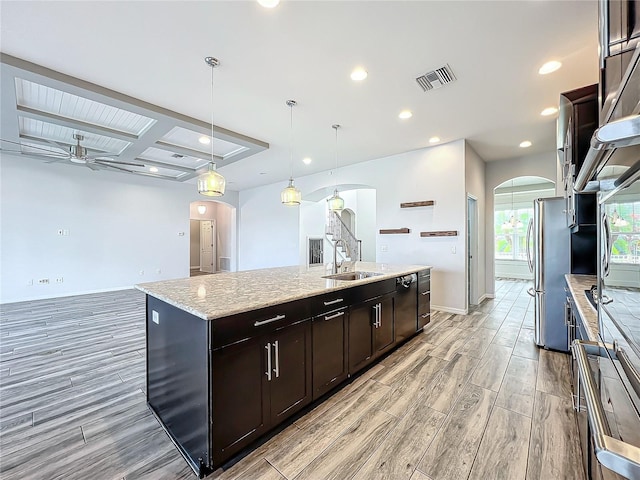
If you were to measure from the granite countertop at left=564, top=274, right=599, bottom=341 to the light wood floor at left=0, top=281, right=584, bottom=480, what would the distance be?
0.87m

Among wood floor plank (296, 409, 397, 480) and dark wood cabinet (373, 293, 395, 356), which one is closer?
wood floor plank (296, 409, 397, 480)

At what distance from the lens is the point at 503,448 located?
5.53 ft

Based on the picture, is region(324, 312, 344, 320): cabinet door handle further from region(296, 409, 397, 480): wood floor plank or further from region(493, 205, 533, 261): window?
region(493, 205, 533, 261): window

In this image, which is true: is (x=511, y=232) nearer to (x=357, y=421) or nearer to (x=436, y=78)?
(x=436, y=78)

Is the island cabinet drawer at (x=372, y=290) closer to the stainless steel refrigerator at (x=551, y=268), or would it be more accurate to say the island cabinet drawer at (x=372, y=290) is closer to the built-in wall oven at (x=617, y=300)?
the built-in wall oven at (x=617, y=300)

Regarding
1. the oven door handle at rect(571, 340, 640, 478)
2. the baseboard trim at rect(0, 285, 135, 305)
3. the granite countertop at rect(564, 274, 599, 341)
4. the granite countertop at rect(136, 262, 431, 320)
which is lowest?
the baseboard trim at rect(0, 285, 135, 305)

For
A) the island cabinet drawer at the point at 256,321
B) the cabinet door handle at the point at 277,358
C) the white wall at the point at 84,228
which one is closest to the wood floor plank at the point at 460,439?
the cabinet door handle at the point at 277,358

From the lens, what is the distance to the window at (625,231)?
2.69 feet

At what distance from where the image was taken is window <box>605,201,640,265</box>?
2.69 ft

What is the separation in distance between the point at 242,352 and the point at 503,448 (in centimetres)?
172

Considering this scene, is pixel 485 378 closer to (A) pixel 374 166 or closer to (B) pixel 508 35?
(B) pixel 508 35

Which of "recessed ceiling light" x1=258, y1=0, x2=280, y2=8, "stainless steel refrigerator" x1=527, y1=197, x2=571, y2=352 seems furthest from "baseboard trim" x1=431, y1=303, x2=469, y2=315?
"recessed ceiling light" x1=258, y1=0, x2=280, y2=8

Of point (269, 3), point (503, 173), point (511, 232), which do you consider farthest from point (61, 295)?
point (511, 232)

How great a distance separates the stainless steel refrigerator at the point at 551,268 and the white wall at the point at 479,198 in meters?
1.70
